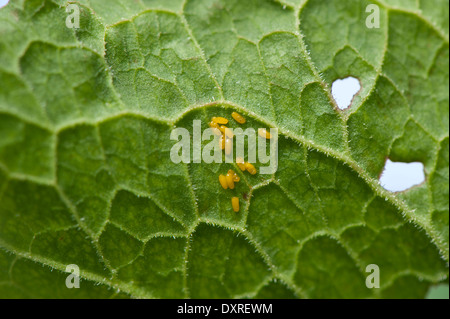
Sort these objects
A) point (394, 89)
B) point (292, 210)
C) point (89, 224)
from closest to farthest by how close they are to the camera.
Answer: point (89, 224) → point (292, 210) → point (394, 89)

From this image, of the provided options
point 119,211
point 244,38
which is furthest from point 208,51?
point 119,211

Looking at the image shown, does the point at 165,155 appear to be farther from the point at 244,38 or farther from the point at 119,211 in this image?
the point at 244,38

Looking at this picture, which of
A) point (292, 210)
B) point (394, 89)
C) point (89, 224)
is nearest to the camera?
point (89, 224)
